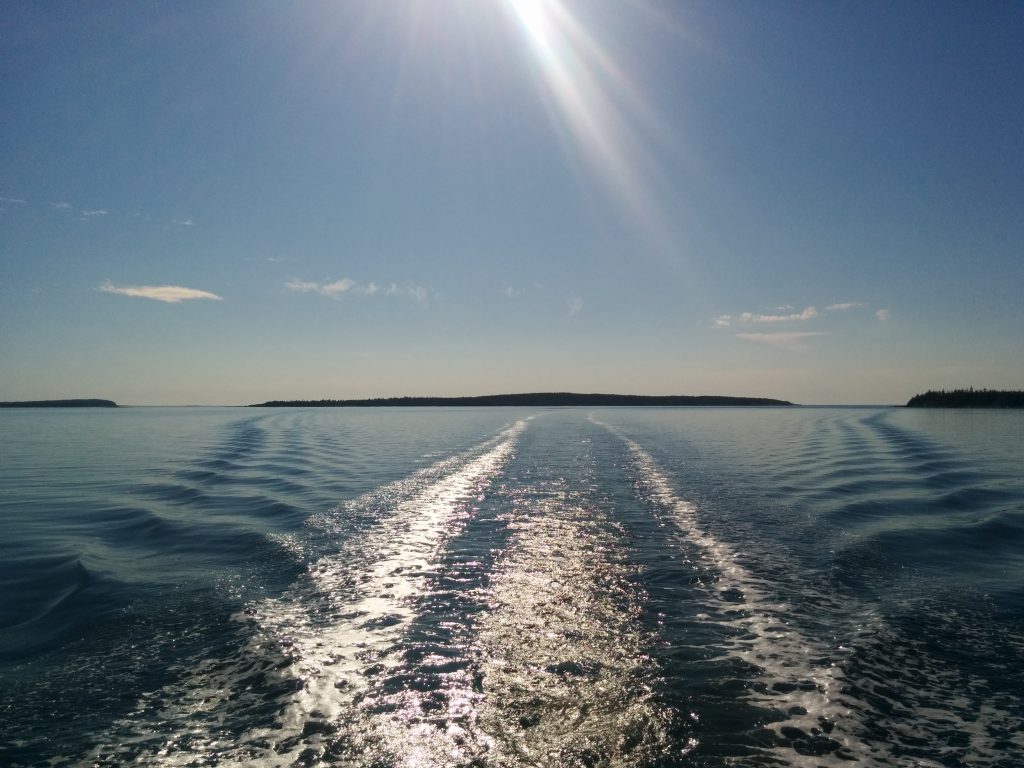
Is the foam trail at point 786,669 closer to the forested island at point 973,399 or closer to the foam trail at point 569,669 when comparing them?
the foam trail at point 569,669

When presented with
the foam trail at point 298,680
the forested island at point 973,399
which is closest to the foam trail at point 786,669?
the foam trail at point 298,680

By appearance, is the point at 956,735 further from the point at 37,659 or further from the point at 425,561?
the point at 37,659

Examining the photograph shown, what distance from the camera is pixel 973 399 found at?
266 feet

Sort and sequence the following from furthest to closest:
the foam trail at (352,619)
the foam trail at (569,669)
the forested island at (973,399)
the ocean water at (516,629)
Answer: the forested island at (973,399) < the foam trail at (352,619) < the ocean water at (516,629) < the foam trail at (569,669)

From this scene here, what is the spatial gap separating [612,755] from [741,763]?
105 cm

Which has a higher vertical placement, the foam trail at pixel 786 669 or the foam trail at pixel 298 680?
the foam trail at pixel 786 669

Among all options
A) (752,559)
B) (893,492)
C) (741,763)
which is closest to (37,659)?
(741,763)

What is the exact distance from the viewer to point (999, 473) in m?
21.0

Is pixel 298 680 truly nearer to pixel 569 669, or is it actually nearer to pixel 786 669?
pixel 569 669

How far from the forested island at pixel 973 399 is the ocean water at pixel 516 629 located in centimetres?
7957

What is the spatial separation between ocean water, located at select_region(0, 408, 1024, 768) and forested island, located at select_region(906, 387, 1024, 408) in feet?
261

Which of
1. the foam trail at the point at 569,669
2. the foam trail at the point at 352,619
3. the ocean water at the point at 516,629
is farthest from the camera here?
the foam trail at the point at 352,619

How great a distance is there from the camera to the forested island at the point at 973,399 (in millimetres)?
78875

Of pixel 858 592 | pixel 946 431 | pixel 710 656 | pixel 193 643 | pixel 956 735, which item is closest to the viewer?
pixel 956 735
